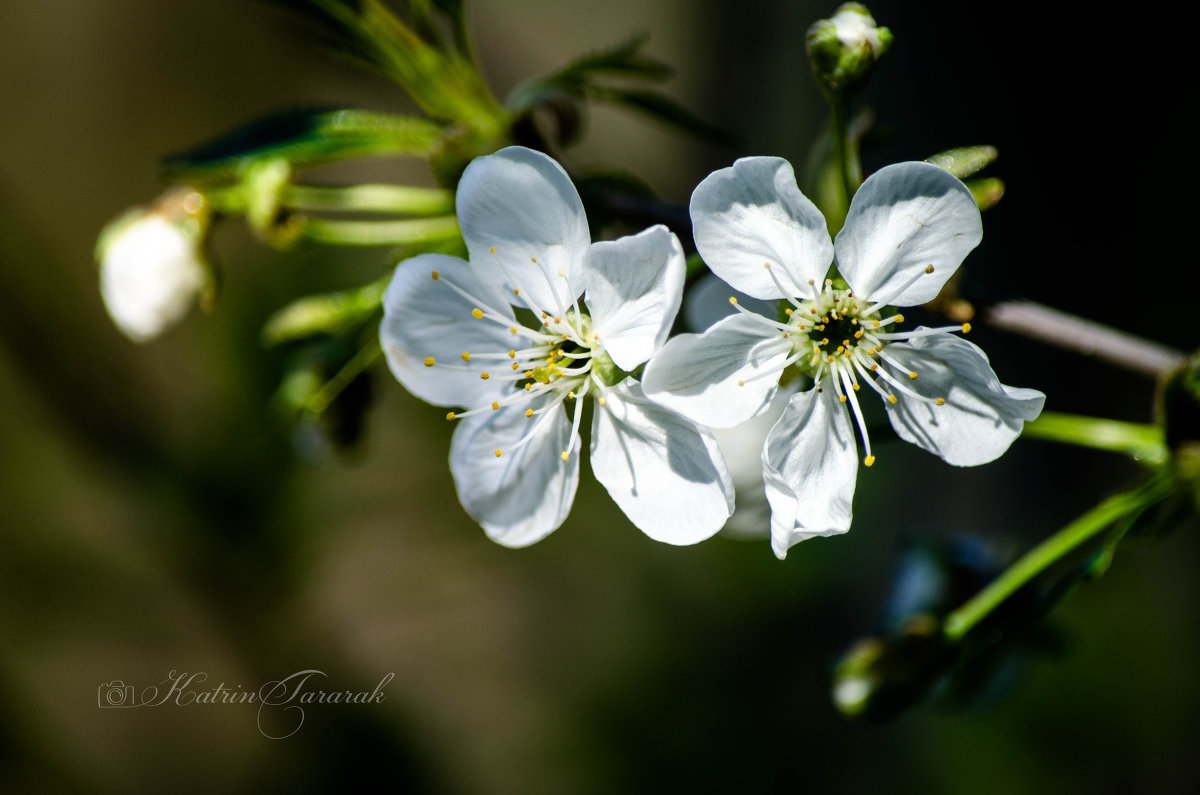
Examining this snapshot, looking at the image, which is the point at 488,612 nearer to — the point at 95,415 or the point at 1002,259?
the point at 95,415

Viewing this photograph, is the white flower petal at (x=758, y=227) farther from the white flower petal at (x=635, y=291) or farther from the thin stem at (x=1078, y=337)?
the thin stem at (x=1078, y=337)

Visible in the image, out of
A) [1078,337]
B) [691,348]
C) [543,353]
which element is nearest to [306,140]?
[543,353]

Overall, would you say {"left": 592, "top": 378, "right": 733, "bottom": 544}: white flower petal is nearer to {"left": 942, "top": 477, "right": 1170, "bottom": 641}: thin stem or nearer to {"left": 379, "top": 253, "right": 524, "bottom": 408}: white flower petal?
{"left": 379, "top": 253, "right": 524, "bottom": 408}: white flower petal

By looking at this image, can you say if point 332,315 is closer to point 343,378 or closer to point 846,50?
point 343,378

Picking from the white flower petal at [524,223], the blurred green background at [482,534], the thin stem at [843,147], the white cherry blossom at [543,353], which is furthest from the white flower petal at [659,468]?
the blurred green background at [482,534]

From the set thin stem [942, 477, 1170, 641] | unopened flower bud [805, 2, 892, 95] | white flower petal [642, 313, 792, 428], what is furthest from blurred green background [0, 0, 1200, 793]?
unopened flower bud [805, 2, 892, 95]

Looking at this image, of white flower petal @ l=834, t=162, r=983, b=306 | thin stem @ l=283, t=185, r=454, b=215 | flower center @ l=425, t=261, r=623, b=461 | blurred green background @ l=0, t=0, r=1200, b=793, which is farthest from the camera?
blurred green background @ l=0, t=0, r=1200, b=793

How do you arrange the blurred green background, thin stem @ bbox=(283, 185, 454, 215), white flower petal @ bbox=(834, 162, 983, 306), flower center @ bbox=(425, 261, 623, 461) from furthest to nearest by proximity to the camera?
the blurred green background, thin stem @ bbox=(283, 185, 454, 215), flower center @ bbox=(425, 261, 623, 461), white flower petal @ bbox=(834, 162, 983, 306)
